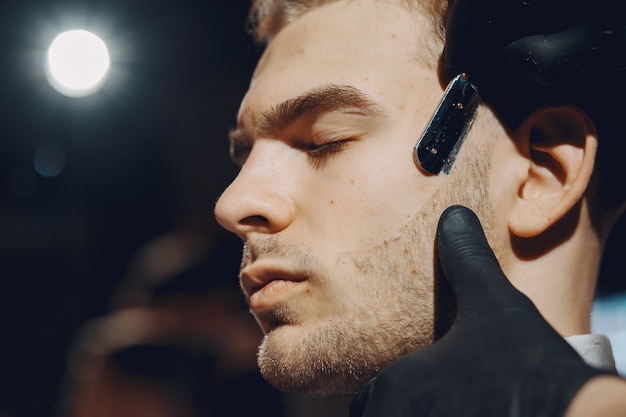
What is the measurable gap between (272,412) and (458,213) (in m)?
1.65

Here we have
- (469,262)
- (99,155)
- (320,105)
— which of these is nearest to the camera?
(469,262)

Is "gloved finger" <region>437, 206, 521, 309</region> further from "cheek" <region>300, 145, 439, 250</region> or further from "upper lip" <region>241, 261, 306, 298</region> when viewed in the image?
"upper lip" <region>241, 261, 306, 298</region>

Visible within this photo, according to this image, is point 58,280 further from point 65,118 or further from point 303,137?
point 303,137

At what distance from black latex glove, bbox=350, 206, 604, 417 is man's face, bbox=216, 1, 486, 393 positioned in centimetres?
15

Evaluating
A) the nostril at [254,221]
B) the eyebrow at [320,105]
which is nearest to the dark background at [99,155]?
the eyebrow at [320,105]

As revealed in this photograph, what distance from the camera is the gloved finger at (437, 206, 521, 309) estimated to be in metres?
0.97

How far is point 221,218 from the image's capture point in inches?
50.6

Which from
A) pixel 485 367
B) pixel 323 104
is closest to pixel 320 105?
pixel 323 104

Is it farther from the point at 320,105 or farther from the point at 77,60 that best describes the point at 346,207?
the point at 77,60

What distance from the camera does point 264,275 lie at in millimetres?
1248

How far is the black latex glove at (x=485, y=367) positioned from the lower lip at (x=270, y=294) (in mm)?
285

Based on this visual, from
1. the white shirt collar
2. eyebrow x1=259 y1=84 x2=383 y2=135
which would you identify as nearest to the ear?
the white shirt collar

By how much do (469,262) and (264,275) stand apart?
43 centimetres

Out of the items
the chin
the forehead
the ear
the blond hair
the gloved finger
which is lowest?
the chin
